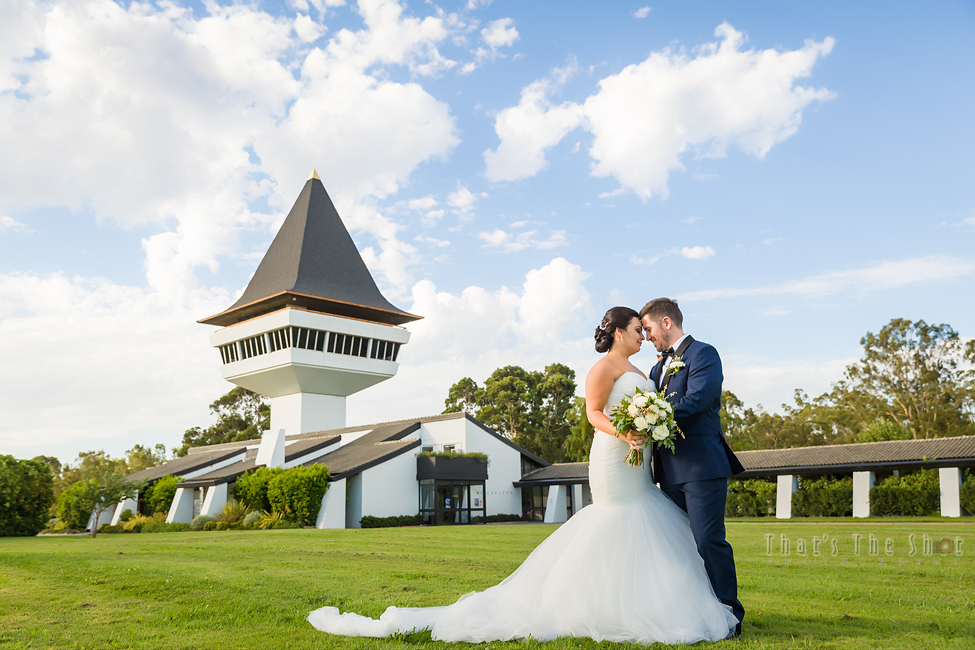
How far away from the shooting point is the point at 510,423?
66.9 m

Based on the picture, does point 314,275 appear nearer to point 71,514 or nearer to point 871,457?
point 71,514

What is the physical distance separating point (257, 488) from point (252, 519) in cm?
273

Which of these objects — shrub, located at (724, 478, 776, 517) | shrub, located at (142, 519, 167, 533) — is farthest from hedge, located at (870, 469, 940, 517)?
shrub, located at (142, 519, 167, 533)

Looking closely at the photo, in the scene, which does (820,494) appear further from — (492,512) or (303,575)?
(303,575)

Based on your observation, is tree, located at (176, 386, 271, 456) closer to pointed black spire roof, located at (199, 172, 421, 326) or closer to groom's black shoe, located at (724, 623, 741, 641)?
pointed black spire roof, located at (199, 172, 421, 326)

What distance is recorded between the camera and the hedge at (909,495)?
103 feet

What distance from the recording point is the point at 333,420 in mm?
55375

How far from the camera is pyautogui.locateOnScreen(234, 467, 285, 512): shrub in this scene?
35.7 m

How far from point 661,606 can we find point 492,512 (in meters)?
37.1

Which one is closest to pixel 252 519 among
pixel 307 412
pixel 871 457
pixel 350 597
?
pixel 307 412

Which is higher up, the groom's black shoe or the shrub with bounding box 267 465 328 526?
the groom's black shoe

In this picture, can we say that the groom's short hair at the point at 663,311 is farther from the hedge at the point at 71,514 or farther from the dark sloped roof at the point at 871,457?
the hedge at the point at 71,514

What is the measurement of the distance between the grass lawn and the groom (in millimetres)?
581

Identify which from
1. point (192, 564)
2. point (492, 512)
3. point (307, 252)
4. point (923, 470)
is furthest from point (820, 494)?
point (307, 252)
